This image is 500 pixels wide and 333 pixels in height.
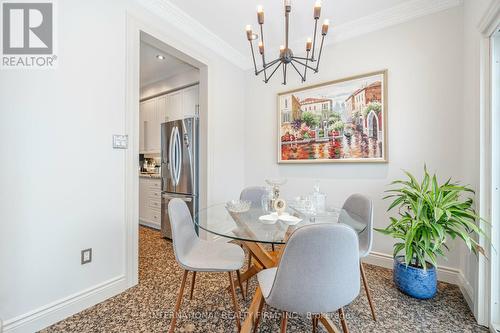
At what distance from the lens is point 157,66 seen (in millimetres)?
3756

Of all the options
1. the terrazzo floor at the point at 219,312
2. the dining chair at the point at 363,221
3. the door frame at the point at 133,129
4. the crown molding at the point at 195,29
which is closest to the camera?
the terrazzo floor at the point at 219,312

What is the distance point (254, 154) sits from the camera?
352 centimetres

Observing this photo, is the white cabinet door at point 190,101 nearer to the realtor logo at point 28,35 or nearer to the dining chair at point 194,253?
the realtor logo at point 28,35

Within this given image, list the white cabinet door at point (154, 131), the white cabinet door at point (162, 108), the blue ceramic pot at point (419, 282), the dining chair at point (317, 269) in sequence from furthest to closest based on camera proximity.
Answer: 1. the white cabinet door at point (154, 131)
2. the white cabinet door at point (162, 108)
3. the blue ceramic pot at point (419, 282)
4. the dining chair at point (317, 269)

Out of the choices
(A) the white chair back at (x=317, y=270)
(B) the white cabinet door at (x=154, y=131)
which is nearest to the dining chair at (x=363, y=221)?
(A) the white chair back at (x=317, y=270)

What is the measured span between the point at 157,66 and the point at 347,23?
2.86 m

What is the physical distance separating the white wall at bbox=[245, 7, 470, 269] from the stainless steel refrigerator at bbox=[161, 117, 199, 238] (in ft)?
5.03

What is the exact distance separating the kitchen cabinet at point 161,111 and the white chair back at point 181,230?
2.31 metres

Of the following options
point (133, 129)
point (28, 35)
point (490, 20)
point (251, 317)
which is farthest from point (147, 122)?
point (490, 20)

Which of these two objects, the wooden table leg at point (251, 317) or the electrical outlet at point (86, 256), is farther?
the electrical outlet at point (86, 256)

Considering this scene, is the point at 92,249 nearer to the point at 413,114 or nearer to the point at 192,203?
the point at 192,203

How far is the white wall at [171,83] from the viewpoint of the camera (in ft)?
12.5

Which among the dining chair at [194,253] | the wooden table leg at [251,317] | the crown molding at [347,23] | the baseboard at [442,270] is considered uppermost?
the crown molding at [347,23]

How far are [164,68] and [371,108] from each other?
3.21 metres
